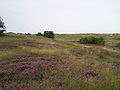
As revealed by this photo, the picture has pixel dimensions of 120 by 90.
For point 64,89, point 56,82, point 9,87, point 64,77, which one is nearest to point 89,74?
point 64,77

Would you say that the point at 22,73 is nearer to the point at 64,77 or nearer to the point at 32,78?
the point at 32,78

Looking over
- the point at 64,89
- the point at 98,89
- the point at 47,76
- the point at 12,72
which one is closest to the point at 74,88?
the point at 64,89

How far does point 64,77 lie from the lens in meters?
9.49

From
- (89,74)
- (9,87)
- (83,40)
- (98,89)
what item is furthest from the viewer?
(83,40)

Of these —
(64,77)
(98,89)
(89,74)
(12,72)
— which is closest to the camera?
(98,89)

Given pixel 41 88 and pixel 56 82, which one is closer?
pixel 41 88

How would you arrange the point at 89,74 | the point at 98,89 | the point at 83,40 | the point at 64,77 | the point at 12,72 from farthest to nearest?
the point at 83,40, the point at 12,72, the point at 89,74, the point at 64,77, the point at 98,89

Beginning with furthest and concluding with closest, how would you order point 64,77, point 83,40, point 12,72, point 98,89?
point 83,40, point 12,72, point 64,77, point 98,89

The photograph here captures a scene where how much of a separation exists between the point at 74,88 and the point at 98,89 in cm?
92

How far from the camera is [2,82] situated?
9.59 meters

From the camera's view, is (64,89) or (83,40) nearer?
(64,89)

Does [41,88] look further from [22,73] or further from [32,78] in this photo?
[22,73]

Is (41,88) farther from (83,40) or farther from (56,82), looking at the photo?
(83,40)

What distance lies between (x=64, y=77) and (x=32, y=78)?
170 centimetres
